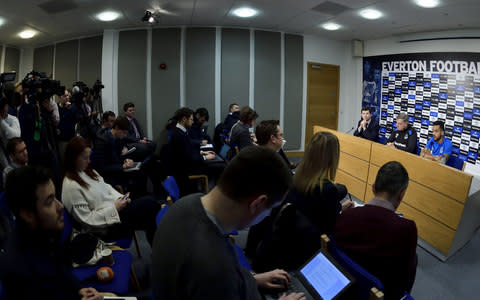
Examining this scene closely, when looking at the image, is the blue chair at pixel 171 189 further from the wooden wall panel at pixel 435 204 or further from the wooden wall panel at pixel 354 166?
the wooden wall panel at pixel 354 166

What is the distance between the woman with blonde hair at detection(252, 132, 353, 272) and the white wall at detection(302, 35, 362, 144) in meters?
6.33

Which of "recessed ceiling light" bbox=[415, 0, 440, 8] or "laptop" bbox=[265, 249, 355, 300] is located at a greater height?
"recessed ceiling light" bbox=[415, 0, 440, 8]

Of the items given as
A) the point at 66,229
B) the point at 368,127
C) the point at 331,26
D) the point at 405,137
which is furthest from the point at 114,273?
the point at 331,26

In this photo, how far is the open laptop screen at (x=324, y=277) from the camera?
1418 millimetres

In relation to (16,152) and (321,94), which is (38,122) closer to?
(16,152)

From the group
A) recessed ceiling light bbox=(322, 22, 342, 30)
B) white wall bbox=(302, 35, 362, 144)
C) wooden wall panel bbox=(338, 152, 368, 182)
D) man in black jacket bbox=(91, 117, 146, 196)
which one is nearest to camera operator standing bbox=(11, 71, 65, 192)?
man in black jacket bbox=(91, 117, 146, 196)

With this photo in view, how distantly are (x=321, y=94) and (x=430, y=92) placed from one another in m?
2.72

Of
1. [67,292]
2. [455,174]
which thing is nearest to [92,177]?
[67,292]

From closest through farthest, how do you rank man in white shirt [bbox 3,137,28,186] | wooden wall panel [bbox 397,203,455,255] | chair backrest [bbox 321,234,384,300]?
chair backrest [bbox 321,234,384,300] → man in white shirt [bbox 3,137,28,186] → wooden wall panel [bbox 397,203,455,255]

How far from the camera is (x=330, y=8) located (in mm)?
5262

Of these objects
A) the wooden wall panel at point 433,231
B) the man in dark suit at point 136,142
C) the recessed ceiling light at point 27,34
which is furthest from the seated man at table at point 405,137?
the recessed ceiling light at point 27,34

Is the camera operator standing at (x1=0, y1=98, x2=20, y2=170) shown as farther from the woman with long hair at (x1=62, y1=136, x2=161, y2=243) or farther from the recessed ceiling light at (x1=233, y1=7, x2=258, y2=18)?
the recessed ceiling light at (x1=233, y1=7, x2=258, y2=18)

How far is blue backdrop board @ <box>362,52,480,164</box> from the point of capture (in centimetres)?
582

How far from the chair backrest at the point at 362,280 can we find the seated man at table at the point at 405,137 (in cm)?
387
